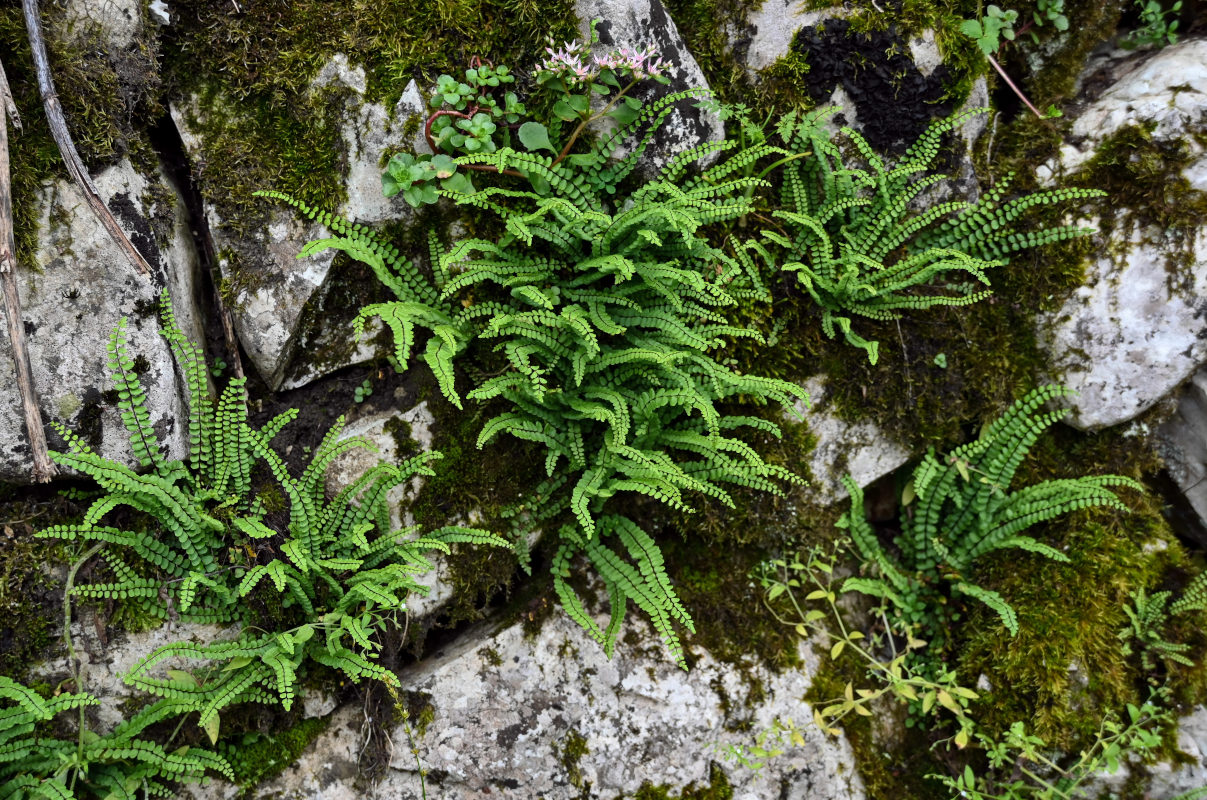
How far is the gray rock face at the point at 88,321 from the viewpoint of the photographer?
338 centimetres

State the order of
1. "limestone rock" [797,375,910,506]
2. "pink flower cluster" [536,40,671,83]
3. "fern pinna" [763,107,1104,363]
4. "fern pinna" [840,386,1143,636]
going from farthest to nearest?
1. "limestone rock" [797,375,910,506]
2. "fern pinna" [840,386,1143,636]
3. "fern pinna" [763,107,1104,363]
4. "pink flower cluster" [536,40,671,83]

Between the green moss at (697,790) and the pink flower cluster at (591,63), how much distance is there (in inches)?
151

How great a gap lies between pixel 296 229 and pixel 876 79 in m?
3.45

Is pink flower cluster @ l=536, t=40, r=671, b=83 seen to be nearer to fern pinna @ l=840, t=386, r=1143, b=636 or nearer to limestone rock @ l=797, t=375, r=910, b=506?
limestone rock @ l=797, t=375, r=910, b=506

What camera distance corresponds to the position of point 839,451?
4.44m

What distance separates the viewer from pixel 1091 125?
4504mm

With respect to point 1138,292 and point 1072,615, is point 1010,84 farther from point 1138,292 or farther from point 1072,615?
point 1072,615

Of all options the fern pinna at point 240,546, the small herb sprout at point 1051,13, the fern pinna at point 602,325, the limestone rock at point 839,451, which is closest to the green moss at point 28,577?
the fern pinna at point 240,546

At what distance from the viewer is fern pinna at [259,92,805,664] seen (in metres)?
3.54

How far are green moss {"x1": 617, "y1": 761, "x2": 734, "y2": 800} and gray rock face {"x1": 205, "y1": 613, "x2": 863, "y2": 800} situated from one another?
30 millimetres

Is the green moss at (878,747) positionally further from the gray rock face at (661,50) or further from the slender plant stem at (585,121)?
the slender plant stem at (585,121)

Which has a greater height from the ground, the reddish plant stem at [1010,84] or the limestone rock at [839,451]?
the reddish plant stem at [1010,84]

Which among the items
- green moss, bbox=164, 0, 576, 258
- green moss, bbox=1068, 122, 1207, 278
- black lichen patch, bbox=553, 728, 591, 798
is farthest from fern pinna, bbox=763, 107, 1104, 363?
black lichen patch, bbox=553, 728, 591, 798

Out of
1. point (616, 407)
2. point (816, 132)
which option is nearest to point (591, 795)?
point (616, 407)
